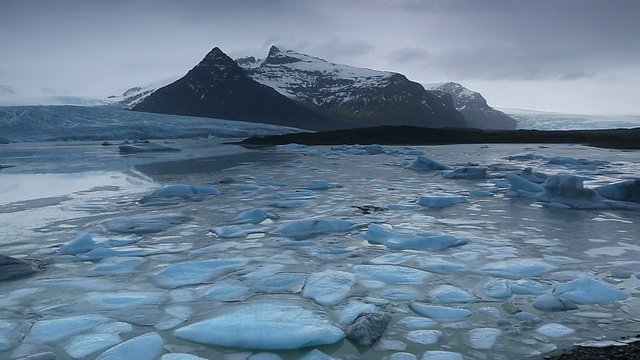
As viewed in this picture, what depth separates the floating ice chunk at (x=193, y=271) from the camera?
3875mm

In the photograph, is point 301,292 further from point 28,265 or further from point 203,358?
point 28,265

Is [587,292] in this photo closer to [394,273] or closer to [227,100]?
[394,273]

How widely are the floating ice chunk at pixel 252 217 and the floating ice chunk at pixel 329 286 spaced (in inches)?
93.2

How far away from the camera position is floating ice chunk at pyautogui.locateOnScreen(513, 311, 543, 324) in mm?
3035

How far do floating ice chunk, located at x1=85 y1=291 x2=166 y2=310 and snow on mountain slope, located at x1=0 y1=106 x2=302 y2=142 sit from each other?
3869 cm

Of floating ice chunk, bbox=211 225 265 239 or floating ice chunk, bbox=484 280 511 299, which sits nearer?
floating ice chunk, bbox=484 280 511 299

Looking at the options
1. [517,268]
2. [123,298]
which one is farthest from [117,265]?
[517,268]

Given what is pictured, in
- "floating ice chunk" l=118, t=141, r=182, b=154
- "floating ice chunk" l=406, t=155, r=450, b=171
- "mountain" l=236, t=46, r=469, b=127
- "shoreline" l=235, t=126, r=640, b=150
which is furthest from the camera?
"mountain" l=236, t=46, r=469, b=127

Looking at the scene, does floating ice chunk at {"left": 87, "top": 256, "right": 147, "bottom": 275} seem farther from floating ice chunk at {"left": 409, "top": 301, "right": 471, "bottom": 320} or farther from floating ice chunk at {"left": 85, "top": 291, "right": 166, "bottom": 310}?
floating ice chunk at {"left": 409, "top": 301, "right": 471, "bottom": 320}

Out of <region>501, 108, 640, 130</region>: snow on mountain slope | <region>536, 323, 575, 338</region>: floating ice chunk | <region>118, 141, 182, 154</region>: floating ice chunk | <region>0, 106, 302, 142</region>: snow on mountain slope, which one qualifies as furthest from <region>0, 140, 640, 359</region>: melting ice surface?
<region>501, 108, 640, 130</region>: snow on mountain slope

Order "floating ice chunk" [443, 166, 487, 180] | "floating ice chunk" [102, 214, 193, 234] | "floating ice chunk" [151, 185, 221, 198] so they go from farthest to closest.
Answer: "floating ice chunk" [443, 166, 487, 180]
"floating ice chunk" [151, 185, 221, 198]
"floating ice chunk" [102, 214, 193, 234]

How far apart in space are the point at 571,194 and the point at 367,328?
615cm

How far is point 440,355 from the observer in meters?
2.63

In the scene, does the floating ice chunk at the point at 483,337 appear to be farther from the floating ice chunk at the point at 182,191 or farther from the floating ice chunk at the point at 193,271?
the floating ice chunk at the point at 182,191
